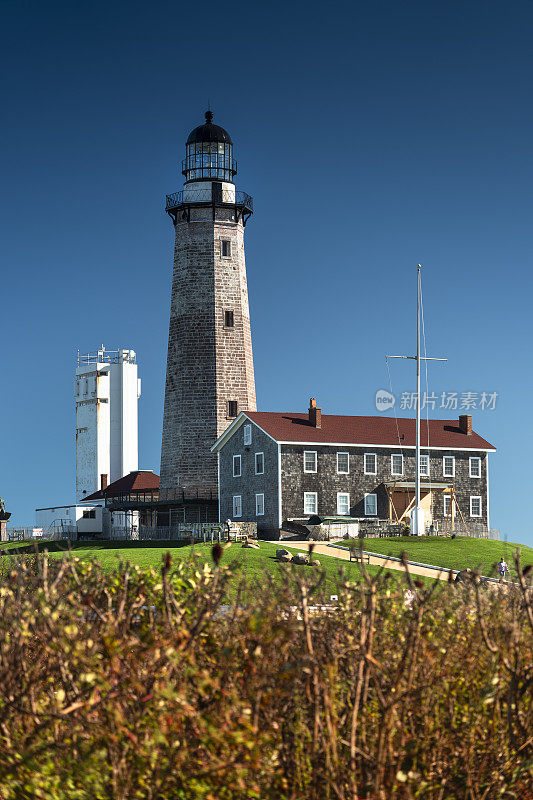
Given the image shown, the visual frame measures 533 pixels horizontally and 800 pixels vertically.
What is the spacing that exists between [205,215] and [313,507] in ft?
57.1

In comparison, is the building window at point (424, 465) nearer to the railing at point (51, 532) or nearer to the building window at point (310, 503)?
the building window at point (310, 503)

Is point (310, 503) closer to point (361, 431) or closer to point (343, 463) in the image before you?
point (343, 463)

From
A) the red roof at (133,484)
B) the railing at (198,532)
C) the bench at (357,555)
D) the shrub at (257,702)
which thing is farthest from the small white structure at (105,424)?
the shrub at (257,702)

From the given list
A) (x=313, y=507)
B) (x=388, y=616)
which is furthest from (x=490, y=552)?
(x=388, y=616)

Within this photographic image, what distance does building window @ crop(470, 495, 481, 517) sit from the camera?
170 feet

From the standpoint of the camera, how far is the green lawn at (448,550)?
35.9 meters

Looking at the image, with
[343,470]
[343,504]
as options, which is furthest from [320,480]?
[343,504]

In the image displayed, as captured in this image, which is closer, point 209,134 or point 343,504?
point 343,504

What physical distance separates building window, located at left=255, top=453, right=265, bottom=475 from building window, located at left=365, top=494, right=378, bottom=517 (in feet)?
18.1

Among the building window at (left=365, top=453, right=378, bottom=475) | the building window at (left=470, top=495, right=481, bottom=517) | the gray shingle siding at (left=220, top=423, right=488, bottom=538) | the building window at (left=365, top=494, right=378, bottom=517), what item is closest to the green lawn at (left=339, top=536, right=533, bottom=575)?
the building window at (left=365, top=494, right=378, bottom=517)

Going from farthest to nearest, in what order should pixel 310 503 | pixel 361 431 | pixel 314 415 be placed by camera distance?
pixel 361 431 < pixel 314 415 < pixel 310 503

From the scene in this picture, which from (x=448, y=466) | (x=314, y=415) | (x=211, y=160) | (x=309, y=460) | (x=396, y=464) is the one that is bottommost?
(x=448, y=466)

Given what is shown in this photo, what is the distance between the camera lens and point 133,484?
2566 inches

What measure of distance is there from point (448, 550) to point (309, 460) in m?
10.5
